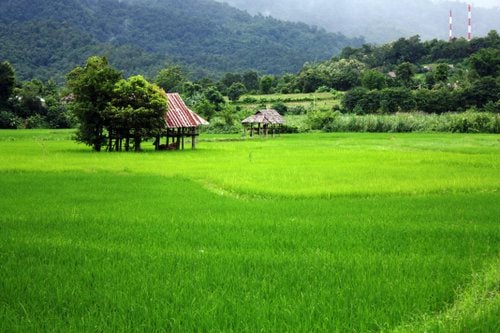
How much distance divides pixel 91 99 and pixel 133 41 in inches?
5240

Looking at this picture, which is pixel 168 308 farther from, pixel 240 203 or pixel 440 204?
pixel 440 204

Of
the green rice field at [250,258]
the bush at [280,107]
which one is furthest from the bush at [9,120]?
the green rice field at [250,258]

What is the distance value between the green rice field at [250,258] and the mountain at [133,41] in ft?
316

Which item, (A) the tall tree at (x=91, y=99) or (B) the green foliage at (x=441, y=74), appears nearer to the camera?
(A) the tall tree at (x=91, y=99)

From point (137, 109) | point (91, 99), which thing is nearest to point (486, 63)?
point (137, 109)

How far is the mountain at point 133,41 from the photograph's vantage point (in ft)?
357

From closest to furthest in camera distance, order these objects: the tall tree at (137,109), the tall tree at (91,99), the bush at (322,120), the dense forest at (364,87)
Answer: the tall tree at (137,109) < the tall tree at (91,99) < the dense forest at (364,87) < the bush at (322,120)

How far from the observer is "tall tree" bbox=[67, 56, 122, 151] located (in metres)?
31.7

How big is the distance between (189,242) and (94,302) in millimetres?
2662

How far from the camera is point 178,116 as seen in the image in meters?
34.8

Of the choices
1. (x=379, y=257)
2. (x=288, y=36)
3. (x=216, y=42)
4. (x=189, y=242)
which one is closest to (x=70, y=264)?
(x=189, y=242)

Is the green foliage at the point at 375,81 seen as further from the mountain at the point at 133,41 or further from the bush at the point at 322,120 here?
the mountain at the point at 133,41

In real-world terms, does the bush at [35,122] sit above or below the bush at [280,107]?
below

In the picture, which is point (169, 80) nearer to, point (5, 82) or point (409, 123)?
point (5, 82)
